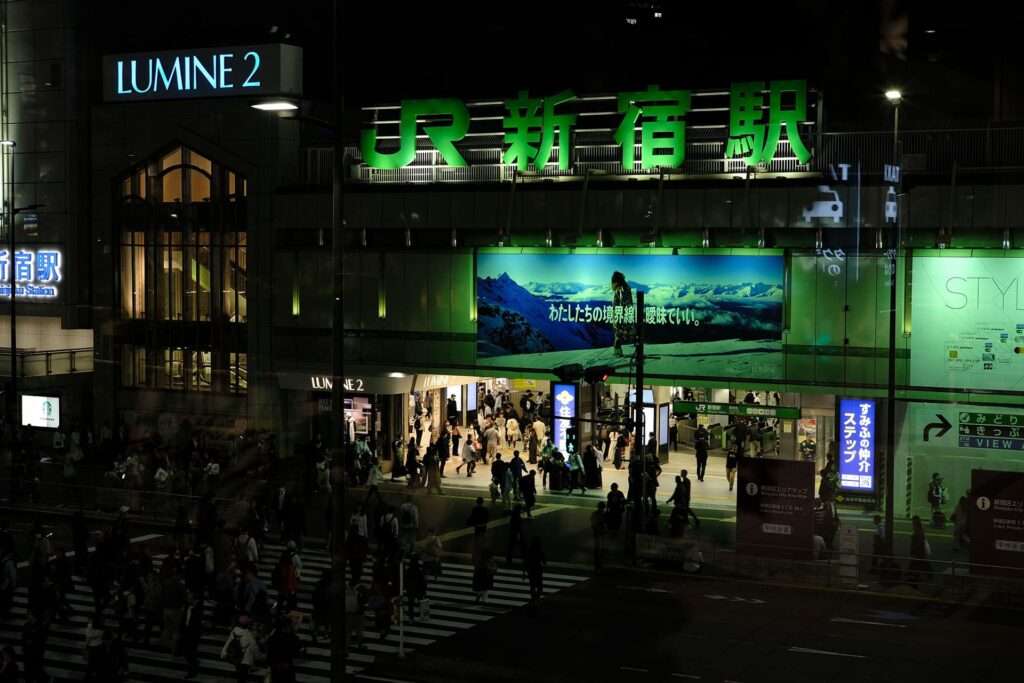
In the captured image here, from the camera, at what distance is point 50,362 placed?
4897cm

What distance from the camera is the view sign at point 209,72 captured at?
44.4 meters

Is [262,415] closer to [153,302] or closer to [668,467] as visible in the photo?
[153,302]

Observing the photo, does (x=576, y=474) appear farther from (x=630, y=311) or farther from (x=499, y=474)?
(x=630, y=311)

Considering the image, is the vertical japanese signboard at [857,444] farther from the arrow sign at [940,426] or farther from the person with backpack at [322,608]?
the person with backpack at [322,608]

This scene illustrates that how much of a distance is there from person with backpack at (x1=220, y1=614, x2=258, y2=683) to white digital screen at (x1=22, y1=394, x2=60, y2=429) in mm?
30376

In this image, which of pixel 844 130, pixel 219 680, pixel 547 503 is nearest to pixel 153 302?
pixel 547 503

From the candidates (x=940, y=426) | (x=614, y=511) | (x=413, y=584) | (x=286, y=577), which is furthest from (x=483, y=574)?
(x=940, y=426)

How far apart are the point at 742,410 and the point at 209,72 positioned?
23.1 m

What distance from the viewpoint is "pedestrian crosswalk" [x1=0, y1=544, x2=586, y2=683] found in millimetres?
20859

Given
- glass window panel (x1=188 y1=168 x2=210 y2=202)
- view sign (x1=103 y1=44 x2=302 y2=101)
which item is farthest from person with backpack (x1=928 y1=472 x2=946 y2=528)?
glass window panel (x1=188 y1=168 x2=210 y2=202)

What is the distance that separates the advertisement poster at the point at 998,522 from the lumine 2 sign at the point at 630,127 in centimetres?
1304

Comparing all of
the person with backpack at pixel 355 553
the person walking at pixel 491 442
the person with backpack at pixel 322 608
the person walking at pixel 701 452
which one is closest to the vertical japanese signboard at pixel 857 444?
the person walking at pixel 701 452

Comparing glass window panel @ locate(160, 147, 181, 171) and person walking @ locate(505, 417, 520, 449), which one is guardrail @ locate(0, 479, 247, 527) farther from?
glass window panel @ locate(160, 147, 181, 171)

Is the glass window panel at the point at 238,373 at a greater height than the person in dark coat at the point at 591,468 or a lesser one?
greater
